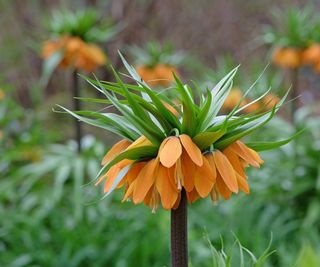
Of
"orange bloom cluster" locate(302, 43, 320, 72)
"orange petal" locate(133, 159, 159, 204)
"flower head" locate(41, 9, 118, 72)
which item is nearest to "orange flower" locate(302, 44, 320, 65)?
"orange bloom cluster" locate(302, 43, 320, 72)

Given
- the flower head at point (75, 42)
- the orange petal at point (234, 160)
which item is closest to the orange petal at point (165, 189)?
the orange petal at point (234, 160)

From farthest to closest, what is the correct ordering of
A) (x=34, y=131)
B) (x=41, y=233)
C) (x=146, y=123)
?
(x=34, y=131) < (x=41, y=233) < (x=146, y=123)

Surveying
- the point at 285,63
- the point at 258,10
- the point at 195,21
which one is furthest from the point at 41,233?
the point at 258,10

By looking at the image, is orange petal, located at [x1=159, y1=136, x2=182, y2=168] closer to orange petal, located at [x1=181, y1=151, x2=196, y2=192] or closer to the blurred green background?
orange petal, located at [x1=181, y1=151, x2=196, y2=192]

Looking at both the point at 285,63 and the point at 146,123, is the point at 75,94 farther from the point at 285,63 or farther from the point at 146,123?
the point at 146,123

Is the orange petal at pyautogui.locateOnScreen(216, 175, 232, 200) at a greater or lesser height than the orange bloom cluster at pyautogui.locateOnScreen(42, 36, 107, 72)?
lesser

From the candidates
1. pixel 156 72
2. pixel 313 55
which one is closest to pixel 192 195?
pixel 313 55
